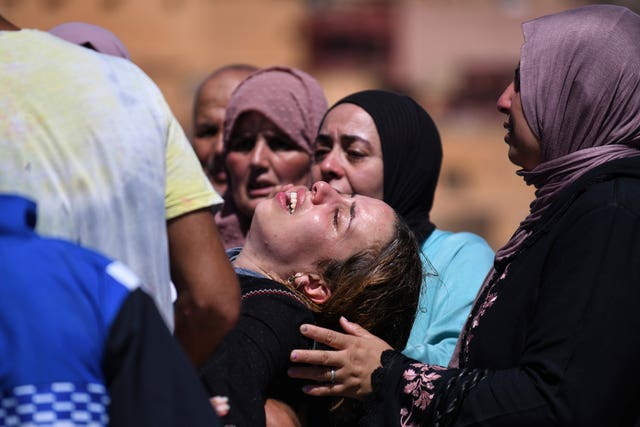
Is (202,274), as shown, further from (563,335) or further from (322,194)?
(322,194)

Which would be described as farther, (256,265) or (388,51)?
(388,51)

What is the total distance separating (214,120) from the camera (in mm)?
5395

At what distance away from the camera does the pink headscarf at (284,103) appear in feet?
15.8

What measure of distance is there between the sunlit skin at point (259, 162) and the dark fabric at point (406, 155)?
1.53 ft

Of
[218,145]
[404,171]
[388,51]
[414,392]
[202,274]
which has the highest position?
[202,274]

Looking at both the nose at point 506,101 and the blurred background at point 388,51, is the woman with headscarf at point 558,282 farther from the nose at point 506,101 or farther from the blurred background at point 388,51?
the blurred background at point 388,51

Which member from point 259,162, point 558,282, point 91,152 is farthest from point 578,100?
point 259,162

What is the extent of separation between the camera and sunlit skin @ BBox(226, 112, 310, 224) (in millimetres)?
4680

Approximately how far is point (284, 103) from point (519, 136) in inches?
72.3

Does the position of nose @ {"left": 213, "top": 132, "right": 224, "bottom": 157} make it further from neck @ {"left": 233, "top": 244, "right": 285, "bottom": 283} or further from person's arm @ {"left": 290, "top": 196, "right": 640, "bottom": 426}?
person's arm @ {"left": 290, "top": 196, "right": 640, "bottom": 426}

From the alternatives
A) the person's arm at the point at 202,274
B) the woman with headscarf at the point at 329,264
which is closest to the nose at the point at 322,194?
the woman with headscarf at the point at 329,264

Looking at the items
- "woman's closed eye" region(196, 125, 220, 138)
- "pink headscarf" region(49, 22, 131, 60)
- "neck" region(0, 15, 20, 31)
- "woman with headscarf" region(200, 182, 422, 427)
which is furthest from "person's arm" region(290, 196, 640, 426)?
"woman's closed eye" region(196, 125, 220, 138)

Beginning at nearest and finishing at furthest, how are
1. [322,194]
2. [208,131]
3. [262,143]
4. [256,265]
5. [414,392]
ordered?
[414,392] < [256,265] < [322,194] < [262,143] < [208,131]

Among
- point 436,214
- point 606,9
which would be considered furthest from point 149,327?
point 436,214
